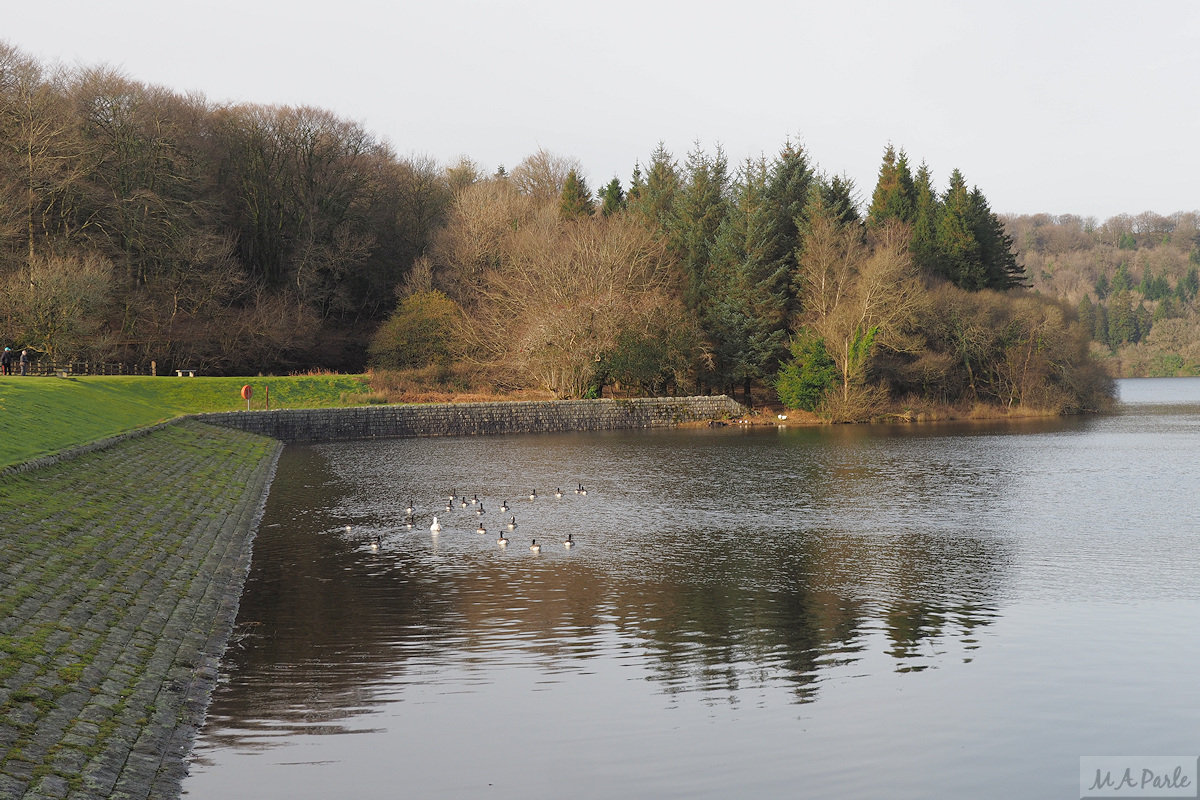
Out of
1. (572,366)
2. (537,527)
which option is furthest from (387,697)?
(572,366)

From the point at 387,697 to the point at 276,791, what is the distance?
8.13 ft

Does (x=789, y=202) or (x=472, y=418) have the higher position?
(x=789, y=202)

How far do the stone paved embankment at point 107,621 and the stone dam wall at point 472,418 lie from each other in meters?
24.0

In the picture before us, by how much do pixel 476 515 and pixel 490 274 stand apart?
133 feet

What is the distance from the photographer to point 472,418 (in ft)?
178

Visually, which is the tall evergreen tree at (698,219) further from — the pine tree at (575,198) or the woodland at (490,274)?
the pine tree at (575,198)

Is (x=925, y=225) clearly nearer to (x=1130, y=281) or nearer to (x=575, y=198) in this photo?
(x=575, y=198)

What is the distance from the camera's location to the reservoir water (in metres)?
9.23

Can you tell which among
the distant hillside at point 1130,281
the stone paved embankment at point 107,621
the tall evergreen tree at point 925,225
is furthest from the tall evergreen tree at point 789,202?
the distant hillside at point 1130,281

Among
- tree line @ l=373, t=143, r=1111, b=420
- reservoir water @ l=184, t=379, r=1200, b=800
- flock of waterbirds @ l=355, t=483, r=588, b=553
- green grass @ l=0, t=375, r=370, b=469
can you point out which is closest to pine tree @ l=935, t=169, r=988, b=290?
tree line @ l=373, t=143, r=1111, b=420

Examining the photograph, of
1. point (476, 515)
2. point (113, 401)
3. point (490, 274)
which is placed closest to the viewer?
point (476, 515)

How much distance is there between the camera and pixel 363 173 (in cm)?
7575

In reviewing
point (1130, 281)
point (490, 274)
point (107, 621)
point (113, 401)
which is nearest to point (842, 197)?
point (490, 274)

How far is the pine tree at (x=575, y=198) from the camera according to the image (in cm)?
8531
